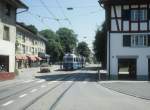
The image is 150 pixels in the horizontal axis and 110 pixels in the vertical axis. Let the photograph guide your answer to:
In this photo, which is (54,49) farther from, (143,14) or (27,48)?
(143,14)

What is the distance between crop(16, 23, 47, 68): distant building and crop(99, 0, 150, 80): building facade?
3153cm

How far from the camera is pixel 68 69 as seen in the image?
6881 centimetres

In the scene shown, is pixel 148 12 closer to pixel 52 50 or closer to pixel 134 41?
pixel 134 41

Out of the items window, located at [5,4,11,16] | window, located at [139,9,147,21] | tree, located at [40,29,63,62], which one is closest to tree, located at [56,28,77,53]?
tree, located at [40,29,63,62]

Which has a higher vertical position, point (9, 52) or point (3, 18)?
point (3, 18)

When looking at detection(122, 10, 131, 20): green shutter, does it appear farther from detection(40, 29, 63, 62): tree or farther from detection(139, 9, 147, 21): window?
detection(40, 29, 63, 62): tree

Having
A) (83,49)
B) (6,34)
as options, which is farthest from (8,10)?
(83,49)

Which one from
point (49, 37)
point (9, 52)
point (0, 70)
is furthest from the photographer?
point (49, 37)

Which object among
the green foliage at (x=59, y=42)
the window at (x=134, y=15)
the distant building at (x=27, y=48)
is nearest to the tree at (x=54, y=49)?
the green foliage at (x=59, y=42)

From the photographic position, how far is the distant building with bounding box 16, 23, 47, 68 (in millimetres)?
75363

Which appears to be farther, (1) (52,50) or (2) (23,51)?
(1) (52,50)

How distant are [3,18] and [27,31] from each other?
46.3 m

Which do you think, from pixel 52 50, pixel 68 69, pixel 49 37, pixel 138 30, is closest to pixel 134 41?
pixel 138 30

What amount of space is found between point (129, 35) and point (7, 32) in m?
12.3
